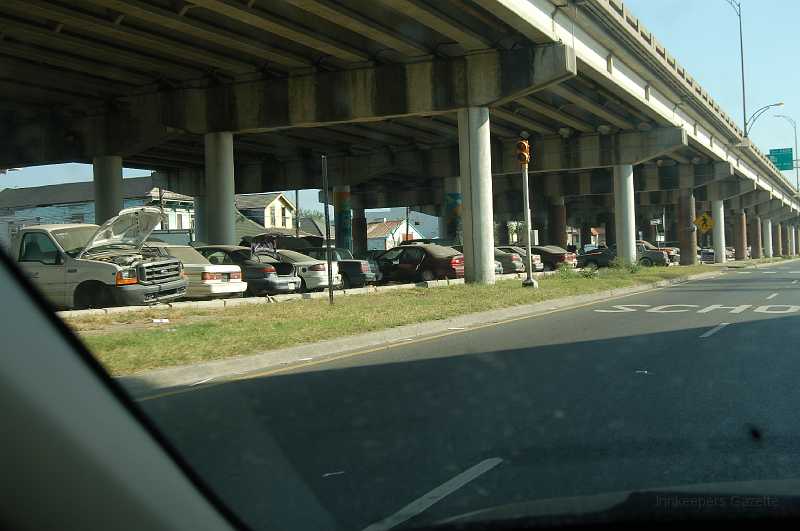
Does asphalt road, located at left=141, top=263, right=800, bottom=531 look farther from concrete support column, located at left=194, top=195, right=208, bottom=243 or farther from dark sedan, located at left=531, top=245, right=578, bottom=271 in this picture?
concrete support column, located at left=194, top=195, right=208, bottom=243

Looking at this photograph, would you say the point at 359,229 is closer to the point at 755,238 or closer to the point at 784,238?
the point at 755,238

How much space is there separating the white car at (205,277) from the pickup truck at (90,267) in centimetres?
225

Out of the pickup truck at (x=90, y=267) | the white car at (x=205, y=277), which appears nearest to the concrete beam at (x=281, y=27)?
the white car at (x=205, y=277)

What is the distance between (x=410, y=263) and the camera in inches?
1258

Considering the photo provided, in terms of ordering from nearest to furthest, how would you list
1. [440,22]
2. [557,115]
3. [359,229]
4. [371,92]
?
[440,22] → [371,92] → [557,115] → [359,229]

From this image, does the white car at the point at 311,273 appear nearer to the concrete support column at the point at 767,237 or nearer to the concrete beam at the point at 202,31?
the concrete beam at the point at 202,31

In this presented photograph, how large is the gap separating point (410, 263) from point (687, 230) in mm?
33986

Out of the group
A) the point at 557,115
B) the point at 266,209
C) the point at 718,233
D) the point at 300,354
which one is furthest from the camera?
the point at 266,209

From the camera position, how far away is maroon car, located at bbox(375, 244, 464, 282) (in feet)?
104

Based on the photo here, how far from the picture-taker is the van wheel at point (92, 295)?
55.5ft

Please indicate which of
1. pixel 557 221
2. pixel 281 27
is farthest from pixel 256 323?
pixel 557 221

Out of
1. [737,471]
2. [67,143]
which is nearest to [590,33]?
[67,143]

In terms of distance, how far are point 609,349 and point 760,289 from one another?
17162mm

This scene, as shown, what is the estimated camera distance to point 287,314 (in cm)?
1692
